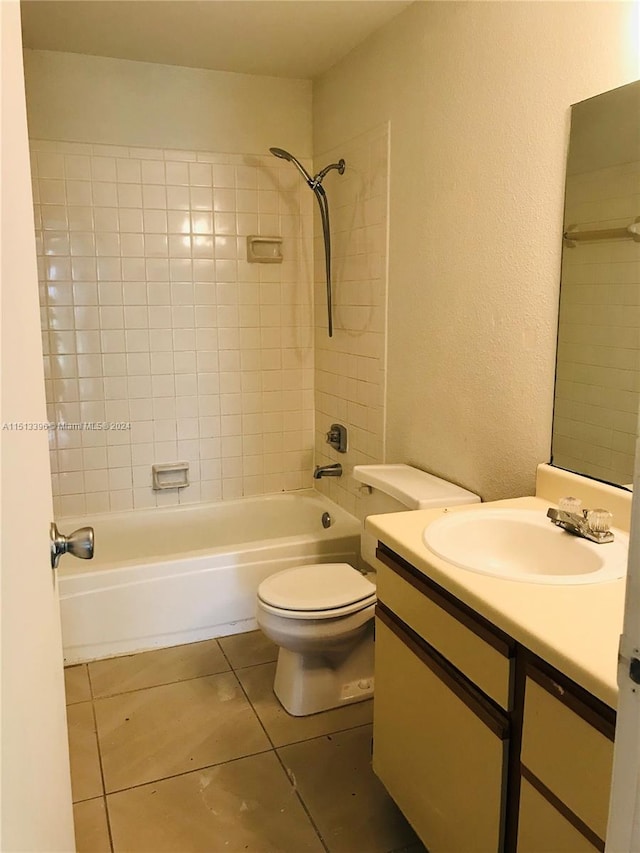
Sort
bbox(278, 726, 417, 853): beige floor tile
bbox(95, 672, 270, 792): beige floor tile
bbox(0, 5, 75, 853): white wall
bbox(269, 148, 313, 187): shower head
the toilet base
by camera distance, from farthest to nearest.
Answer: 1. bbox(269, 148, 313, 187): shower head
2. the toilet base
3. bbox(95, 672, 270, 792): beige floor tile
4. bbox(278, 726, 417, 853): beige floor tile
5. bbox(0, 5, 75, 853): white wall

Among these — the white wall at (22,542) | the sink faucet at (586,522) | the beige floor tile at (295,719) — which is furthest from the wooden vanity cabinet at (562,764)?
the beige floor tile at (295,719)

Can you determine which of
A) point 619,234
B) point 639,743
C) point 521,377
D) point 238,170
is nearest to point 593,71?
point 619,234

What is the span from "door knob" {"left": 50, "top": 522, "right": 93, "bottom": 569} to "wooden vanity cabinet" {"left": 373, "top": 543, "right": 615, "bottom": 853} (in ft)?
2.37

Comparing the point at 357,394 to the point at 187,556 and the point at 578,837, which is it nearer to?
the point at 187,556

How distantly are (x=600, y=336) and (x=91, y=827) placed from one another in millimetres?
1832

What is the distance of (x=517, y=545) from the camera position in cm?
165

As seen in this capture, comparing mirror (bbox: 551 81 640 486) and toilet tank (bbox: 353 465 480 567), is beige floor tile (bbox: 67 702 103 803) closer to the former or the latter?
toilet tank (bbox: 353 465 480 567)

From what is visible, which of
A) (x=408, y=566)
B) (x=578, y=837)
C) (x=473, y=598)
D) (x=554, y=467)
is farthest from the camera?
(x=554, y=467)

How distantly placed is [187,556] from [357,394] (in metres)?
1.00

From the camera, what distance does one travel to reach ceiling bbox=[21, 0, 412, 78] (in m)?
2.33

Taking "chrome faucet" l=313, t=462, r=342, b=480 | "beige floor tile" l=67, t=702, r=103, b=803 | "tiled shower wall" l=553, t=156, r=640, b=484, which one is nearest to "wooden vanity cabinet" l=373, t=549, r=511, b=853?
"tiled shower wall" l=553, t=156, r=640, b=484

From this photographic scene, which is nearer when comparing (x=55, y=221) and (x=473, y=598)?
(x=473, y=598)

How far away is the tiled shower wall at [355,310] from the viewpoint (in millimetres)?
2627

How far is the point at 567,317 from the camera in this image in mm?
1703
